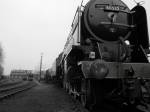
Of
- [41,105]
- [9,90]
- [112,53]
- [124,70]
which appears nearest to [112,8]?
[112,53]

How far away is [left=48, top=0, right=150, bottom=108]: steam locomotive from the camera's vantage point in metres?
4.93

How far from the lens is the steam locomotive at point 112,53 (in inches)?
194

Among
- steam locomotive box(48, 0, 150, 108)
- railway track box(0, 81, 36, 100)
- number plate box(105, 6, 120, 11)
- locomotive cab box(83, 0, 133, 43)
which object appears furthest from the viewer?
railway track box(0, 81, 36, 100)

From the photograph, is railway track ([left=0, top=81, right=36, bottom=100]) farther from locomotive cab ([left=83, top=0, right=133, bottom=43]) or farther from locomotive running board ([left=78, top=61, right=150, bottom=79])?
locomotive running board ([left=78, top=61, right=150, bottom=79])

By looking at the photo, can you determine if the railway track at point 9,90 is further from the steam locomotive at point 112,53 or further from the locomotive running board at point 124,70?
the locomotive running board at point 124,70

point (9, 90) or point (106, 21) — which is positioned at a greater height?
point (106, 21)

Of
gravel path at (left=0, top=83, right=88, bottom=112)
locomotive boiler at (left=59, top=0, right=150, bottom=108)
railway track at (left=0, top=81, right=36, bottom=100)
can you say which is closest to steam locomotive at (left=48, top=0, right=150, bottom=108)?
locomotive boiler at (left=59, top=0, right=150, bottom=108)

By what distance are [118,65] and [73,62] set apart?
225cm

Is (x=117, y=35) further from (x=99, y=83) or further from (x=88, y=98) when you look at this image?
(x=88, y=98)

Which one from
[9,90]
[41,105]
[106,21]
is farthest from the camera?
[9,90]

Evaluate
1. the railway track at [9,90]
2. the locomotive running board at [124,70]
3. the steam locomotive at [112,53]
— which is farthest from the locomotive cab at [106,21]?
the railway track at [9,90]

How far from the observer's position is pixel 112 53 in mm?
5902

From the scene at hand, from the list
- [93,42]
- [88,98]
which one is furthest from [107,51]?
[88,98]

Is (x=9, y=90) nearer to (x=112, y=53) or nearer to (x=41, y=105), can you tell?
(x=41, y=105)
